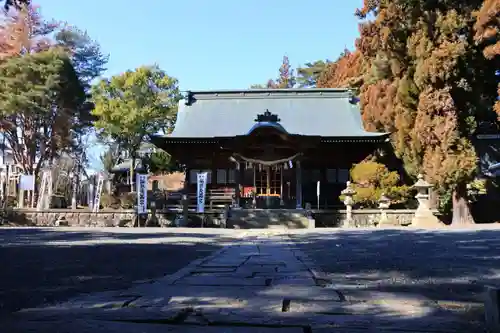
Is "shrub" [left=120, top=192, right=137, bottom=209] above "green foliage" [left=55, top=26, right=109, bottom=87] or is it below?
below

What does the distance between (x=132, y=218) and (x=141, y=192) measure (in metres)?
1.74

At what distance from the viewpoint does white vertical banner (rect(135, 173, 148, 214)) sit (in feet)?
60.2

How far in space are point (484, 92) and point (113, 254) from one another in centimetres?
1740

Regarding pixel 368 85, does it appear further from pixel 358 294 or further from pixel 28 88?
pixel 358 294

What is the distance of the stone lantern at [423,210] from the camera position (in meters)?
17.8

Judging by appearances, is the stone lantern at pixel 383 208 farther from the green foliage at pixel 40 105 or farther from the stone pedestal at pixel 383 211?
the green foliage at pixel 40 105

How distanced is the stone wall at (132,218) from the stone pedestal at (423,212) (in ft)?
3.16

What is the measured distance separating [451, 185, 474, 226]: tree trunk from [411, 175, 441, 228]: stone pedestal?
0.72 m

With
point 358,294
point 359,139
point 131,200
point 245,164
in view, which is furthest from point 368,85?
point 358,294

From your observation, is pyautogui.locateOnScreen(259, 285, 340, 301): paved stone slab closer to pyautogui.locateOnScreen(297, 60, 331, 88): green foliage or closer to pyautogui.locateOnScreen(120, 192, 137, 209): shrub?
pyautogui.locateOnScreen(120, 192, 137, 209): shrub

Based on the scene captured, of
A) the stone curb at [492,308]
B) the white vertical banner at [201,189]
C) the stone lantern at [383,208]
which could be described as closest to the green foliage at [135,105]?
the white vertical banner at [201,189]

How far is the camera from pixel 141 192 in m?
18.5

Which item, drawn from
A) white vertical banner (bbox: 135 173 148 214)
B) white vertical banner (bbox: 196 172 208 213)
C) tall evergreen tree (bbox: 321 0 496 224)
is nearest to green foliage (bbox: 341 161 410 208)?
tall evergreen tree (bbox: 321 0 496 224)

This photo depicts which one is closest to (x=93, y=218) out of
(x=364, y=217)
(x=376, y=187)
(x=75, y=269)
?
(x=364, y=217)
